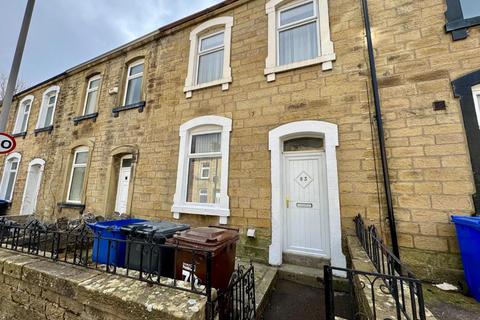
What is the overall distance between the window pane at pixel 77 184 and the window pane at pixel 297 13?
27.6 feet

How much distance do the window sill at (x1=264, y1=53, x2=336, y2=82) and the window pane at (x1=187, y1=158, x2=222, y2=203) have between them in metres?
2.35

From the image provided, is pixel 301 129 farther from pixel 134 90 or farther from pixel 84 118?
pixel 84 118

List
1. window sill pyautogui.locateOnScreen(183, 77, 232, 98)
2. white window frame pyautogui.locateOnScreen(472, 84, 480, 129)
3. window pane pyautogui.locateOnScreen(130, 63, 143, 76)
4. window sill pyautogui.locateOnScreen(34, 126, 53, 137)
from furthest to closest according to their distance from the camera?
window sill pyautogui.locateOnScreen(34, 126, 53, 137)
window pane pyautogui.locateOnScreen(130, 63, 143, 76)
window sill pyautogui.locateOnScreen(183, 77, 232, 98)
white window frame pyautogui.locateOnScreen(472, 84, 480, 129)

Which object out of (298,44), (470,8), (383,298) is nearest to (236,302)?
(383,298)

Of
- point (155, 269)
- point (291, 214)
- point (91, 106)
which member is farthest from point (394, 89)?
point (91, 106)

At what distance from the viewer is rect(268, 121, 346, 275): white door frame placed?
12.6 ft

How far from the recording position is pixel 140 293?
Result: 6.13 ft

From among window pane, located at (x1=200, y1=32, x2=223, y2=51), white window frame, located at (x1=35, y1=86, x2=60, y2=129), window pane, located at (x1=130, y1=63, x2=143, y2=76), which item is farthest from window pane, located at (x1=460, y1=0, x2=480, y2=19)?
white window frame, located at (x1=35, y1=86, x2=60, y2=129)

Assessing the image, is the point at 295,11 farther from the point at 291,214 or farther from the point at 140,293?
the point at 140,293

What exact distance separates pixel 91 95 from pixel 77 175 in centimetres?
333

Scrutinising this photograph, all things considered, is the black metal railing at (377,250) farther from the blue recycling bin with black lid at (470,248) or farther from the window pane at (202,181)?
the window pane at (202,181)

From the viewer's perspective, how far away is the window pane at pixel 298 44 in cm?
492

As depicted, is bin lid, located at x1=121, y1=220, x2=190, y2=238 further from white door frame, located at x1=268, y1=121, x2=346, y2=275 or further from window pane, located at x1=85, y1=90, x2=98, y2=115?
window pane, located at x1=85, y1=90, x2=98, y2=115

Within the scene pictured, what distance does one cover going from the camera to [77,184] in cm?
807
